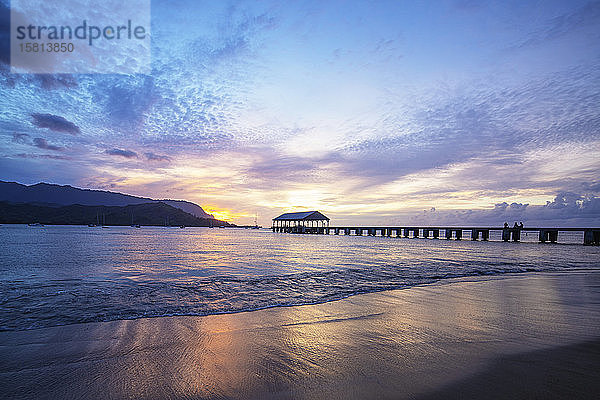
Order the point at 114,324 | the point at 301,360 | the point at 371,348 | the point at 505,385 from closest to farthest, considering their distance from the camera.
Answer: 1. the point at 505,385
2. the point at 301,360
3. the point at 371,348
4. the point at 114,324

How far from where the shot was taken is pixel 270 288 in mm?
8469

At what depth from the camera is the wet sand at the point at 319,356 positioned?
276 centimetres

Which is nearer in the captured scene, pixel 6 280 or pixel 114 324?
pixel 114 324

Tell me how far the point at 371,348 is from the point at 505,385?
1.45 meters

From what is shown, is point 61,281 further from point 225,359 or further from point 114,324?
point 225,359

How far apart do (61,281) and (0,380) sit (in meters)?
7.52

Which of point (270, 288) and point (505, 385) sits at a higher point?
point (505, 385)

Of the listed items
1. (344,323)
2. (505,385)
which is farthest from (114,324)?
(505,385)

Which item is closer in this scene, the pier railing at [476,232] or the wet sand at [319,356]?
the wet sand at [319,356]

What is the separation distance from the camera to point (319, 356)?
357 cm

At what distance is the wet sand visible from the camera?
2.76m

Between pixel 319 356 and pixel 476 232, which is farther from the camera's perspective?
pixel 476 232

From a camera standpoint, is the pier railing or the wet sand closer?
the wet sand

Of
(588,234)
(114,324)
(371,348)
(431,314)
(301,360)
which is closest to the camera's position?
(301,360)
